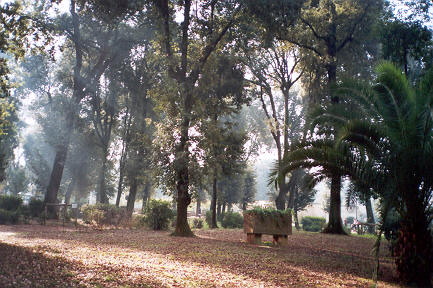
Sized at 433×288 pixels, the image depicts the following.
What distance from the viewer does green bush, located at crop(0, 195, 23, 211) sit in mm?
22219

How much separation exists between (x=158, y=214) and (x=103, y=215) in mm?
3602

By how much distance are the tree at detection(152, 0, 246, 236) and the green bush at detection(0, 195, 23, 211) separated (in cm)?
1333

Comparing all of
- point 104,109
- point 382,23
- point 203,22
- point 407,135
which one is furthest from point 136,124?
point 407,135

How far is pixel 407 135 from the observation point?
7441 millimetres

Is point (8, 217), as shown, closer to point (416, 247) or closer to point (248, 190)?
point (416, 247)

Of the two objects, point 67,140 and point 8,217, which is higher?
point 67,140

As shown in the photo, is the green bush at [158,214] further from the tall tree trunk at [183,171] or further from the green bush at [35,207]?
the green bush at [35,207]

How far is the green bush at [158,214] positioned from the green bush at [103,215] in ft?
8.56

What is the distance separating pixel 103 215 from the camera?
65.2ft

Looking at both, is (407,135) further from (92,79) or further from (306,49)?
(92,79)

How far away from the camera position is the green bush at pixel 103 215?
1950 cm

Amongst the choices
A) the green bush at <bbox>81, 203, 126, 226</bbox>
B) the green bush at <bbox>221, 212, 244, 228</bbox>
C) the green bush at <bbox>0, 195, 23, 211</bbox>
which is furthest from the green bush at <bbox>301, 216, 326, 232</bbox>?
the green bush at <bbox>0, 195, 23, 211</bbox>

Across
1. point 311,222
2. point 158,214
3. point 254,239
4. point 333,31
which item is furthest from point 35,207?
point 311,222

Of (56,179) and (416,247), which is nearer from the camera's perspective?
(416,247)
